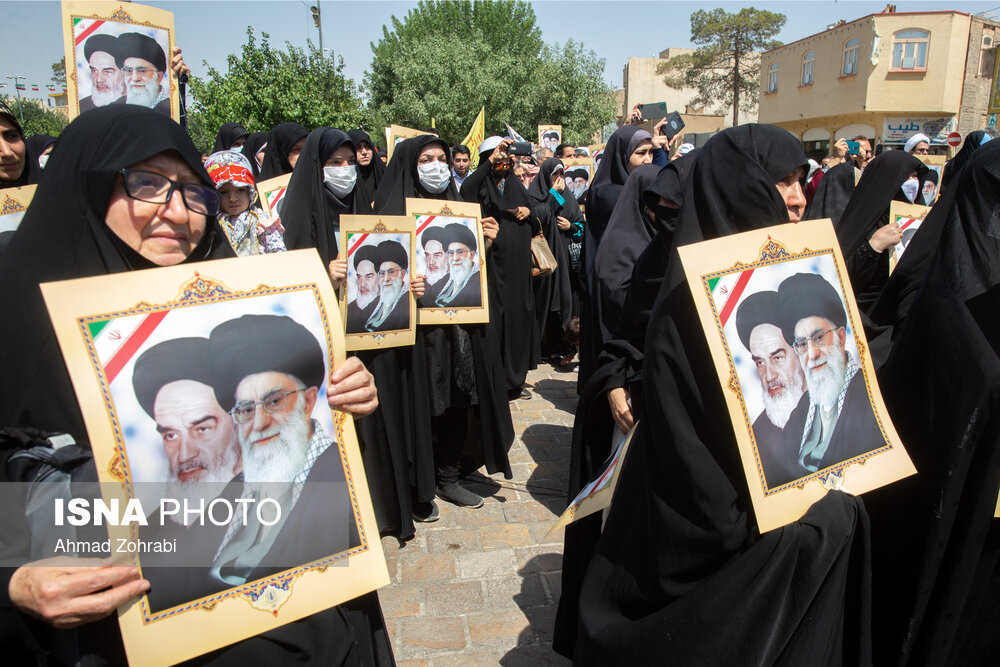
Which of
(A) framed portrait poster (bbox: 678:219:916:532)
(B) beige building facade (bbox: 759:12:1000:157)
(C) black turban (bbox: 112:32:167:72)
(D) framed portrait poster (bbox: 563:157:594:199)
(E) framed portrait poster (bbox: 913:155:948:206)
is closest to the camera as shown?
(A) framed portrait poster (bbox: 678:219:916:532)

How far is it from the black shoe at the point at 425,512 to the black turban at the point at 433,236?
66.2 inches

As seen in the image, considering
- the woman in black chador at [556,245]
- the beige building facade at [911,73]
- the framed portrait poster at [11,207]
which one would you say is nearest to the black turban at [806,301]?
the framed portrait poster at [11,207]

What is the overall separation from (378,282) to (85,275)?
2.25m

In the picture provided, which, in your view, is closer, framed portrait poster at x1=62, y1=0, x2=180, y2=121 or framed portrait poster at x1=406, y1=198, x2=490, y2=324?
framed portrait poster at x1=62, y1=0, x2=180, y2=121

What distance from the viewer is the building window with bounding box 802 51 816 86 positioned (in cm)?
3634

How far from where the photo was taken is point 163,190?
1409 mm

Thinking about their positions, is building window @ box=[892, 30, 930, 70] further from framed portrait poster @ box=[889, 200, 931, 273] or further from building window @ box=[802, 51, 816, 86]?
framed portrait poster @ box=[889, 200, 931, 273]

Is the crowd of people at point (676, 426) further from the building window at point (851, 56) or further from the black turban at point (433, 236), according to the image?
the building window at point (851, 56)

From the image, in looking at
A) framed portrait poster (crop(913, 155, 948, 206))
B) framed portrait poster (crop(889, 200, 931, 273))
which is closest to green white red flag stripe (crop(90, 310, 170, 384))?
framed portrait poster (crop(889, 200, 931, 273))

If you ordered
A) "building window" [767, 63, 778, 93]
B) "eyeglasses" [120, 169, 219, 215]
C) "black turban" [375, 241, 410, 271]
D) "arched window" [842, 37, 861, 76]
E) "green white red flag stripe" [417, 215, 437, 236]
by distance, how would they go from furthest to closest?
1. "building window" [767, 63, 778, 93]
2. "arched window" [842, 37, 861, 76]
3. "green white red flag stripe" [417, 215, 437, 236]
4. "black turban" [375, 241, 410, 271]
5. "eyeglasses" [120, 169, 219, 215]

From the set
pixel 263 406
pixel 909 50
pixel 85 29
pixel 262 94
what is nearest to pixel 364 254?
pixel 85 29

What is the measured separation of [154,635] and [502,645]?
2077 millimetres

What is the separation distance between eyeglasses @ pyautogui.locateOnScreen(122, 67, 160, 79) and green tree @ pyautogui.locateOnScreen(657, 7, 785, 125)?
42374mm

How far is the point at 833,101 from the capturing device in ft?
114
